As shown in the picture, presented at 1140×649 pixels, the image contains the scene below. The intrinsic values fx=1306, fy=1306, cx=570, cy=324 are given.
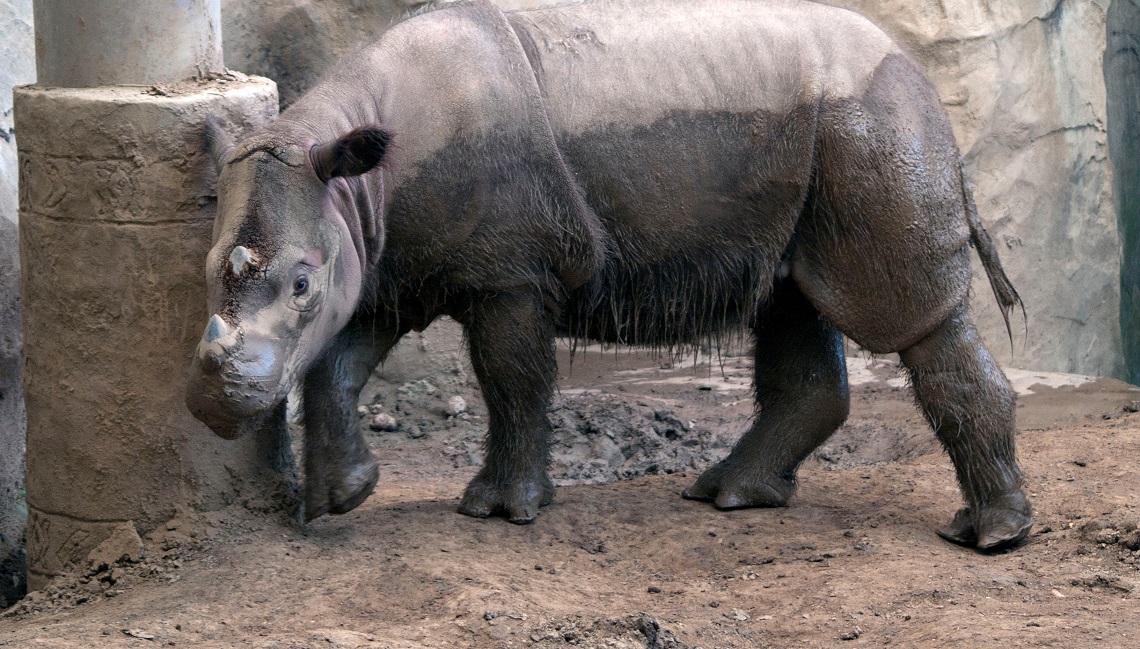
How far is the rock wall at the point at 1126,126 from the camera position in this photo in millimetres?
9383

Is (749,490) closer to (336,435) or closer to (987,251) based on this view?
(987,251)

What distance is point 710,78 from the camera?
474 cm

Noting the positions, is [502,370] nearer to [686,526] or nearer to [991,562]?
[686,526]

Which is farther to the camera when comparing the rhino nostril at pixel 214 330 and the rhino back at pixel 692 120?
the rhino back at pixel 692 120

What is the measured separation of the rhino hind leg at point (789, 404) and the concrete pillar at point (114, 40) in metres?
2.48

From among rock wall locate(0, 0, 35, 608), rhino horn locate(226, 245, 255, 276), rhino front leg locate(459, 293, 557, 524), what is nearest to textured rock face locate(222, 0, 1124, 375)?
rock wall locate(0, 0, 35, 608)

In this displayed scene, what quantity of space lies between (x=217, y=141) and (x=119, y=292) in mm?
592

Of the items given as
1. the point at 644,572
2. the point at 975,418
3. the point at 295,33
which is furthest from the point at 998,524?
the point at 295,33

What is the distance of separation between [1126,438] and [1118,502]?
39.5 inches

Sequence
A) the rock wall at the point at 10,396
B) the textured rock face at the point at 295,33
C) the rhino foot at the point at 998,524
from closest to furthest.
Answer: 1. the rhino foot at the point at 998,524
2. the rock wall at the point at 10,396
3. the textured rock face at the point at 295,33

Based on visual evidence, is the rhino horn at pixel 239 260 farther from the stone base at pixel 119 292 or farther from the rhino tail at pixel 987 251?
the rhino tail at pixel 987 251

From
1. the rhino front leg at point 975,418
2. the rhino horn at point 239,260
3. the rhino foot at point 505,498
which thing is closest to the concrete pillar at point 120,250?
the rhino horn at point 239,260

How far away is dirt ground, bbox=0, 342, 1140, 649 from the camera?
383 cm

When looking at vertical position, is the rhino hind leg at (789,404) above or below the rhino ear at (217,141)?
below
